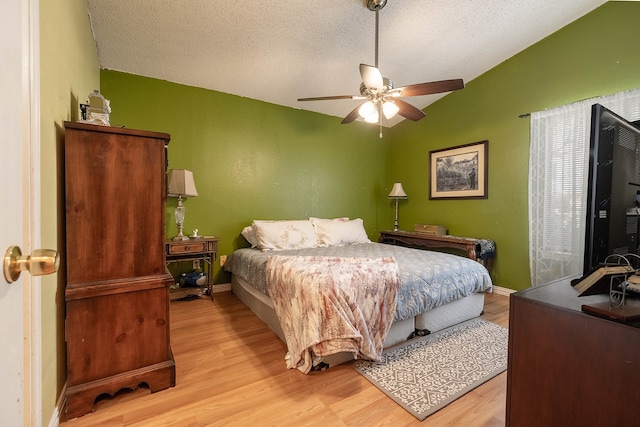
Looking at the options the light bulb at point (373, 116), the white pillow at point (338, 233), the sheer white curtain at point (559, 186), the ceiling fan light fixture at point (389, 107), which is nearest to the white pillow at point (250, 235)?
the white pillow at point (338, 233)

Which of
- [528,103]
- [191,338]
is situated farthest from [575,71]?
[191,338]

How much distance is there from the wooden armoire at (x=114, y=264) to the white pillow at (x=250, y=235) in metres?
1.68

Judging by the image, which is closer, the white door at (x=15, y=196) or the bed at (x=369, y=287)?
the white door at (x=15, y=196)

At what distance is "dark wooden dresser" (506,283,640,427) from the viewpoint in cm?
74

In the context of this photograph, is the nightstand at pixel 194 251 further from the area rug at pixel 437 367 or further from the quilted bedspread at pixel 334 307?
the area rug at pixel 437 367

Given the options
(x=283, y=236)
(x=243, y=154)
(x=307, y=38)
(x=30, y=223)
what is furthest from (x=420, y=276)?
(x=243, y=154)

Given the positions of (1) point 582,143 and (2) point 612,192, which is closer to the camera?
(2) point 612,192

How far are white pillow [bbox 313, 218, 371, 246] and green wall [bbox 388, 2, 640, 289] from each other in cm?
130

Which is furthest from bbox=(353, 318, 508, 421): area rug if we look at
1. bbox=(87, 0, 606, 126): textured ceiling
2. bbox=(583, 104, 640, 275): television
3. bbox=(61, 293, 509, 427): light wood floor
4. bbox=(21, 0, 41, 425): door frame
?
bbox=(87, 0, 606, 126): textured ceiling

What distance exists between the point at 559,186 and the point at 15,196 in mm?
3870

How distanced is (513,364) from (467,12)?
2.91 m

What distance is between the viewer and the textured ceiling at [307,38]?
227 cm

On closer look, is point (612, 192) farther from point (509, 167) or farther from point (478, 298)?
point (509, 167)

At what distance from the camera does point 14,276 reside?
490 mm
